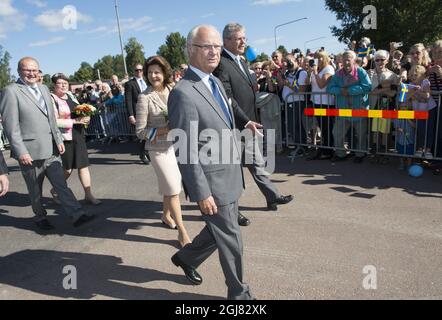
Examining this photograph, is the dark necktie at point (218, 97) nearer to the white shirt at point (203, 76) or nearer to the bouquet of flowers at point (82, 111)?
the white shirt at point (203, 76)

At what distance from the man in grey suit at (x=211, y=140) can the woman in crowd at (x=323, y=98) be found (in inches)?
202

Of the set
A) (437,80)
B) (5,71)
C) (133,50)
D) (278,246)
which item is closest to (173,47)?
(133,50)

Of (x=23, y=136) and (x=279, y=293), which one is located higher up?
(x=23, y=136)

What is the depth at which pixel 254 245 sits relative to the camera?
4.11 meters

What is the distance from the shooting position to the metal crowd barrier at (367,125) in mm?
6266

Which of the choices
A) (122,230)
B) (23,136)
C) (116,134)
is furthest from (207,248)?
(116,134)

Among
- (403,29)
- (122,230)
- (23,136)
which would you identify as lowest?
(122,230)

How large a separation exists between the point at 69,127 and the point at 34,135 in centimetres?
87

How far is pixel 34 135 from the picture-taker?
4.74 metres

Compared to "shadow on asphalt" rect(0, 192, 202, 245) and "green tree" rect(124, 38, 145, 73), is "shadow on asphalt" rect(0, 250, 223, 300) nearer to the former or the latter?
"shadow on asphalt" rect(0, 192, 202, 245)

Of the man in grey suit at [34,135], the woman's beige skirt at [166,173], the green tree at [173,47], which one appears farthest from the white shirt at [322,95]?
the green tree at [173,47]

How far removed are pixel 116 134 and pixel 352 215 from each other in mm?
9454

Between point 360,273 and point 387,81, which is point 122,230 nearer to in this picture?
point 360,273

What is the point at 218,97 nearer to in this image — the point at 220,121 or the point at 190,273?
the point at 220,121
